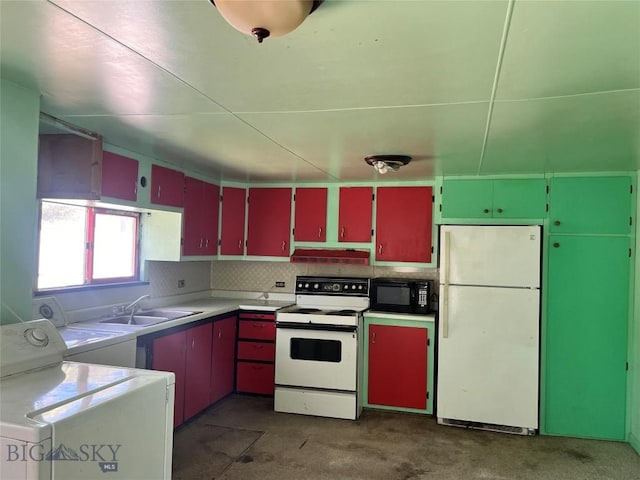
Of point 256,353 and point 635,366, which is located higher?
point 635,366

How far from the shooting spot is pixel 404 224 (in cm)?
440

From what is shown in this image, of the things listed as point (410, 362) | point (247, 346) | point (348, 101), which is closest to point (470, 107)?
point (348, 101)

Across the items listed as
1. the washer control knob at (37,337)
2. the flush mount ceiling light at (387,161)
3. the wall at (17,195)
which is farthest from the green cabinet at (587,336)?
the wall at (17,195)

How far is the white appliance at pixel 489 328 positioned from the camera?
363cm

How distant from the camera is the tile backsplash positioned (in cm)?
481

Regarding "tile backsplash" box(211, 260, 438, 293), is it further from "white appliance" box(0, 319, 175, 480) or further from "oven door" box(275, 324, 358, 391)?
"white appliance" box(0, 319, 175, 480)

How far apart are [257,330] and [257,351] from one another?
202 mm

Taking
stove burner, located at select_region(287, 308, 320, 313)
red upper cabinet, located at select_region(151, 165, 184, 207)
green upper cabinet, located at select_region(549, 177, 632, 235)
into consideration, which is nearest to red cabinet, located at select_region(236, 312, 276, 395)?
stove burner, located at select_region(287, 308, 320, 313)

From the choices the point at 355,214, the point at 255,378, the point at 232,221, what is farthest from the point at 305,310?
the point at 232,221

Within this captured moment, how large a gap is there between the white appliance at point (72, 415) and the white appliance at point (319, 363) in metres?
2.14

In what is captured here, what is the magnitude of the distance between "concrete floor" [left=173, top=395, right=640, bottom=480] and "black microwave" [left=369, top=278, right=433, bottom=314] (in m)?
0.96

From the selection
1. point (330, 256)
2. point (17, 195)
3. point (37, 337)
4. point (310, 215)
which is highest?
point (310, 215)

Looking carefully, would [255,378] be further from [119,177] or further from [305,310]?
[119,177]

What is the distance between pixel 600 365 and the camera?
362 centimetres
